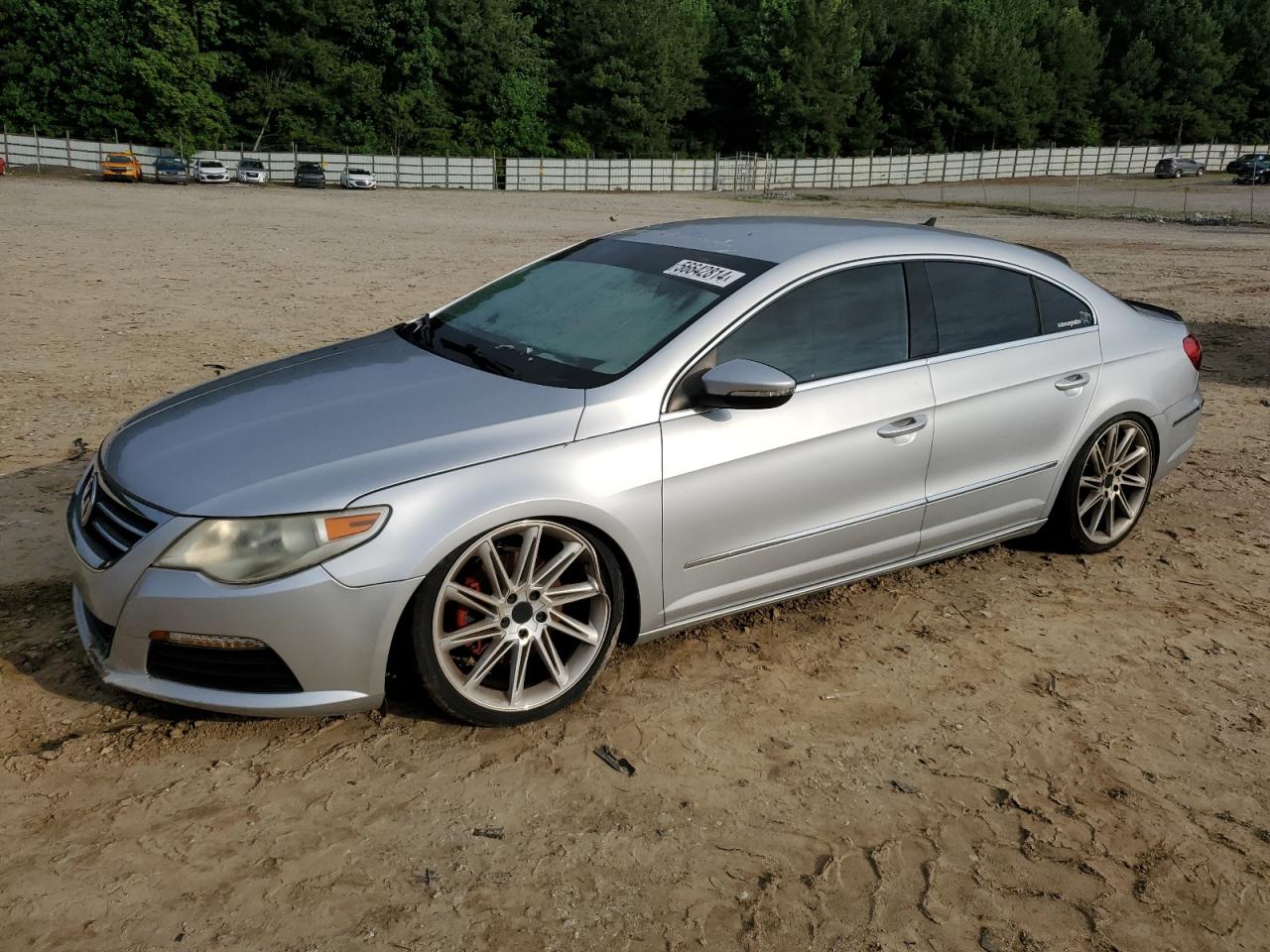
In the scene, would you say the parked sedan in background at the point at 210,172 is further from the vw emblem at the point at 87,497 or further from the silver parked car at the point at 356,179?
the vw emblem at the point at 87,497

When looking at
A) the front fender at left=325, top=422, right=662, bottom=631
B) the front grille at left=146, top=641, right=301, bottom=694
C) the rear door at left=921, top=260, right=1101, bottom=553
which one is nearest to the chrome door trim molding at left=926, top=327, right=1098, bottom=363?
the rear door at left=921, top=260, right=1101, bottom=553

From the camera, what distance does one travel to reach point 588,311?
4312mm

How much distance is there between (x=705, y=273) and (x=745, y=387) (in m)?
0.74

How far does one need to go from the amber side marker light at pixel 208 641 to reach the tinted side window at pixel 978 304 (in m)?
2.85

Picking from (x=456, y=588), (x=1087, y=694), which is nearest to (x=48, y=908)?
(x=456, y=588)

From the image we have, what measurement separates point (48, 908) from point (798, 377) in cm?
284

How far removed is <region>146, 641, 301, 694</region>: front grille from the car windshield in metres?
1.30

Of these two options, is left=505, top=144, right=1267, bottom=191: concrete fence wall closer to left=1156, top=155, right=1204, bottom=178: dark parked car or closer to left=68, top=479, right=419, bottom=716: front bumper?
left=1156, top=155, right=1204, bottom=178: dark parked car

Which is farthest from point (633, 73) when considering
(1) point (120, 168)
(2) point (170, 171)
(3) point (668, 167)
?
(1) point (120, 168)

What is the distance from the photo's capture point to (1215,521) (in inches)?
232

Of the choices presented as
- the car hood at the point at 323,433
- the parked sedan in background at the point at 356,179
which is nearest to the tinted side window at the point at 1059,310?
the car hood at the point at 323,433

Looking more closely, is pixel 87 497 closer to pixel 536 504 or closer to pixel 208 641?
pixel 208 641

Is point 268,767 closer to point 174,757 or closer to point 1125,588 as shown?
point 174,757

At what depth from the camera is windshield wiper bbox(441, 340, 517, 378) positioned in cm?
402
